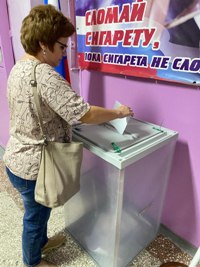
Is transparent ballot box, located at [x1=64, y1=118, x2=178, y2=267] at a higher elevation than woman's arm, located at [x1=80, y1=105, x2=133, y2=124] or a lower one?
lower

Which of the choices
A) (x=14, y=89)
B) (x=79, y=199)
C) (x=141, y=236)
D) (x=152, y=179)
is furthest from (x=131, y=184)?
(x=14, y=89)

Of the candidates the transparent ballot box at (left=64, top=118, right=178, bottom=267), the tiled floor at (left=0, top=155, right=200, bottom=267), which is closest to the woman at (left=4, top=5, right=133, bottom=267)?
the transparent ballot box at (left=64, top=118, right=178, bottom=267)

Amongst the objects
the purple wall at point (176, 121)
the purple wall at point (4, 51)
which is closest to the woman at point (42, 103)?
the purple wall at point (176, 121)

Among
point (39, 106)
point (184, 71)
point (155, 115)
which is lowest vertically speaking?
point (155, 115)

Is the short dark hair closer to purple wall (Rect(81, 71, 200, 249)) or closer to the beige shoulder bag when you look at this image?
the beige shoulder bag

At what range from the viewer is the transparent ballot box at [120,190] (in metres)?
0.96

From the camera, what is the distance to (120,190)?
0.94 m

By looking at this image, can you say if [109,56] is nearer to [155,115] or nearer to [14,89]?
[155,115]

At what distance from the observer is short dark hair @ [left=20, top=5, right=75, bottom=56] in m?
0.80

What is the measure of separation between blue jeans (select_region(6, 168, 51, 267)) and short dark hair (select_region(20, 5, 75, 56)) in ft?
1.78

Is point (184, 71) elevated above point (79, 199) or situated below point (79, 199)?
above

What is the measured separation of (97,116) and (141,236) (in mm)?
846

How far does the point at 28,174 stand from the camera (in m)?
0.94

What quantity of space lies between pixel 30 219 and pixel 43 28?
31.6 inches
